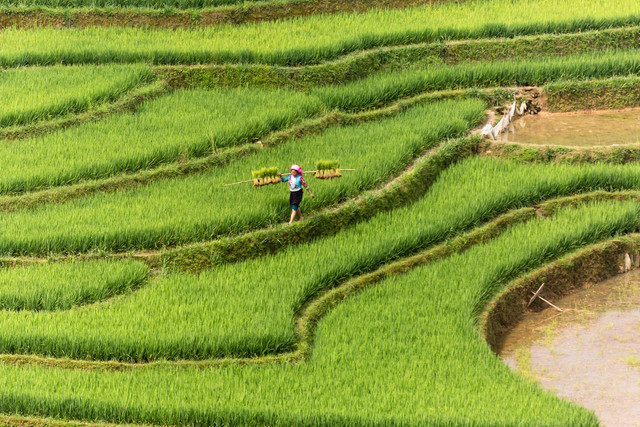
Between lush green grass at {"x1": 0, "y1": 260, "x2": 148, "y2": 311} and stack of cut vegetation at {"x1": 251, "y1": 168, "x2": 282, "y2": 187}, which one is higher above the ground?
stack of cut vegetation at {"x1": 251, "y1": 168, "x2": 282, "y2": 187}

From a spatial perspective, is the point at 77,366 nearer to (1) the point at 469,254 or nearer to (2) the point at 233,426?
(2) the point at 233,426

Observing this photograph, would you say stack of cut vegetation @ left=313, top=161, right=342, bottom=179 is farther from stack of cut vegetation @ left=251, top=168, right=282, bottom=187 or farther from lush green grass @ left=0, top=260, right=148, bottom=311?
lush green grass @ left=0, top=260, right=148, bottom=311

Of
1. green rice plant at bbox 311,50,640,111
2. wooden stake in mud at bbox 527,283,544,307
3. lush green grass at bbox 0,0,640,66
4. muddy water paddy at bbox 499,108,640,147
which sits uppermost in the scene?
lush green grass at bbox 0,0,640,66

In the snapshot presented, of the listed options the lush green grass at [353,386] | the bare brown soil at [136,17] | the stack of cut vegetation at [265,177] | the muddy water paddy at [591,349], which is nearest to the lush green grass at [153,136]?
the stack of cut vegetation at [265,177]

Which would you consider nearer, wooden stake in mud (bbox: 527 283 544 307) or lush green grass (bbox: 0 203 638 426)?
lush green grass (bbox: 0 203 638 426)

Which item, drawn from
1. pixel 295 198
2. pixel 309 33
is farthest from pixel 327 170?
pixel 309 33

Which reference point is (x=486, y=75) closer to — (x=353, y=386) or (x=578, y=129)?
(x=578, y=129)

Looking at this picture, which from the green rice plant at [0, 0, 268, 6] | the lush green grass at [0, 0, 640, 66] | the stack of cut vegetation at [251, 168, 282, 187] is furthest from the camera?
the green rice plant at [0, 0, 268, 6]

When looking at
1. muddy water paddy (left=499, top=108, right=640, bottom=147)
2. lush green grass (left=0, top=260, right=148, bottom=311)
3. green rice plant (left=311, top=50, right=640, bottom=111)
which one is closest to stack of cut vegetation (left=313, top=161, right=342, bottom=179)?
lush green grass (left=0, top=260, right=148, bottom=311)
